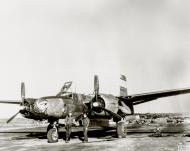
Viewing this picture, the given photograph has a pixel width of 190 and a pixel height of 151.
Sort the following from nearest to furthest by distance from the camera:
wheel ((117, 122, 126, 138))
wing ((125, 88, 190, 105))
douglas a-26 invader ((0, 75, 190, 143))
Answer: douglas a-26 invader ((0, 75, 190, 143)) → wheel ((117, 122, 126, 138)) → wing ((125, 88, 190, 105))

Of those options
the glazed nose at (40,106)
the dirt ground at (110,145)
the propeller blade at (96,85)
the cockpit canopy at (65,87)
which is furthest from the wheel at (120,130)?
the glazed nose at (40,106)

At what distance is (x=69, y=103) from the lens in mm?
16359

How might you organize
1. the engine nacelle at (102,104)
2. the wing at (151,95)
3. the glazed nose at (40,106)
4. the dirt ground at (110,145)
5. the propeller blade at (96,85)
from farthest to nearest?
the wing at (151,95), the propeller blade at (96,85), the engine nacelle at (102,104), the glazed nose at (40,106), the dirt ground at (110,145)

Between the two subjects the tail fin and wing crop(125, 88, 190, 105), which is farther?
the tail fin

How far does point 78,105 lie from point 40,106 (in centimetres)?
284

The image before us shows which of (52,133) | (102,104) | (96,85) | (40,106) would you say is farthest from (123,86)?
(40,106)

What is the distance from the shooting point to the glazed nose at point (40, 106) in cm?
1495

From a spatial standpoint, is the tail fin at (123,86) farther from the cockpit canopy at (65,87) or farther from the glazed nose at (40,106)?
the glazed nose at (40,106)

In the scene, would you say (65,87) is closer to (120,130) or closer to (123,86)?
(120,130)

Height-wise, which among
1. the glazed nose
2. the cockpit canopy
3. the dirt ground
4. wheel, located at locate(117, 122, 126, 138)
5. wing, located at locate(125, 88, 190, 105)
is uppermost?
the cockpit canopy

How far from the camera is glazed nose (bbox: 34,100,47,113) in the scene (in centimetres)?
1495

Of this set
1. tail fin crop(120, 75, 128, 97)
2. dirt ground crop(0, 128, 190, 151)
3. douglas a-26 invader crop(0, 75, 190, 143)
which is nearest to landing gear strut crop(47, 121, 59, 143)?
douglas a-26 invader crop(0, 75, 190, 143)

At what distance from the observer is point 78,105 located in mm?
17125

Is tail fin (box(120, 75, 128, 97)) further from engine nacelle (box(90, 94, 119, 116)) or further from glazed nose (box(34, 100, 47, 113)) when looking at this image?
glazed nose (box(34, 100, 47, 113))
